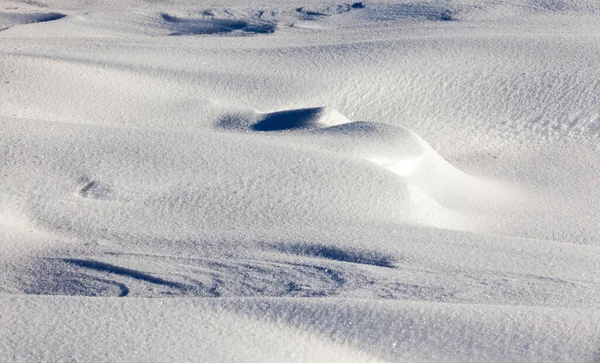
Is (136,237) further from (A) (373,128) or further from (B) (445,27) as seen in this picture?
(B) (445,27)

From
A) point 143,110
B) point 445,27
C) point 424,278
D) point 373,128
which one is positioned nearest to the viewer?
point 424,278

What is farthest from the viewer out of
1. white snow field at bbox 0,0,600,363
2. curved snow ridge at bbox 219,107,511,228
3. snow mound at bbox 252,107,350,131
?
snow mound at bbox 252,107,350,131

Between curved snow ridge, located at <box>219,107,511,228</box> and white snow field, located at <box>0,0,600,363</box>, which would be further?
curved snow ridge, located at <box>219,107,511,228</box>

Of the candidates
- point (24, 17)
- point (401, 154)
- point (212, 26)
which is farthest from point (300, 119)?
point (24, 17)

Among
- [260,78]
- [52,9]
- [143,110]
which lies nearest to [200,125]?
[143,110]

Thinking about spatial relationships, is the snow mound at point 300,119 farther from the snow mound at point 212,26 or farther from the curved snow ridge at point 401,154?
the snow mound at point 212,26

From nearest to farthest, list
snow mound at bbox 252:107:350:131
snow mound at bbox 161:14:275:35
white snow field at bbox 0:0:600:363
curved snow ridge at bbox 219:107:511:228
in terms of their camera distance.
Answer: white snow field at bbox 0:0:600:363 → curved snow ridge at bbox 219:107:511:228 → snow mound at bbox 252:107:350:131 → snow mound at bbox 161:14:275:35

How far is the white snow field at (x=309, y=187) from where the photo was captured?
1.43 metres

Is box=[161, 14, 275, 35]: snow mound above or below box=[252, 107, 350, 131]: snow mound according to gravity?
above

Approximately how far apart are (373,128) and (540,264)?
2.50 feet

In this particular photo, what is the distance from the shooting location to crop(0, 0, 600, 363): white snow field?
1.43m

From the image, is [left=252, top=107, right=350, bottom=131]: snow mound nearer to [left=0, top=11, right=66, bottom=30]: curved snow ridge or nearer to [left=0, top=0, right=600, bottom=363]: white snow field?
[left=0, top=0, right=600, bottom=363]: white snow field

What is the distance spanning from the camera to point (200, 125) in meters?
2.51

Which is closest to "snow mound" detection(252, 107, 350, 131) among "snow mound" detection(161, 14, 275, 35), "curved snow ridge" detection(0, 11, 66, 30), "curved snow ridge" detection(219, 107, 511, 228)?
"curved snow ridge" detection(219, 107, 511, 228)
